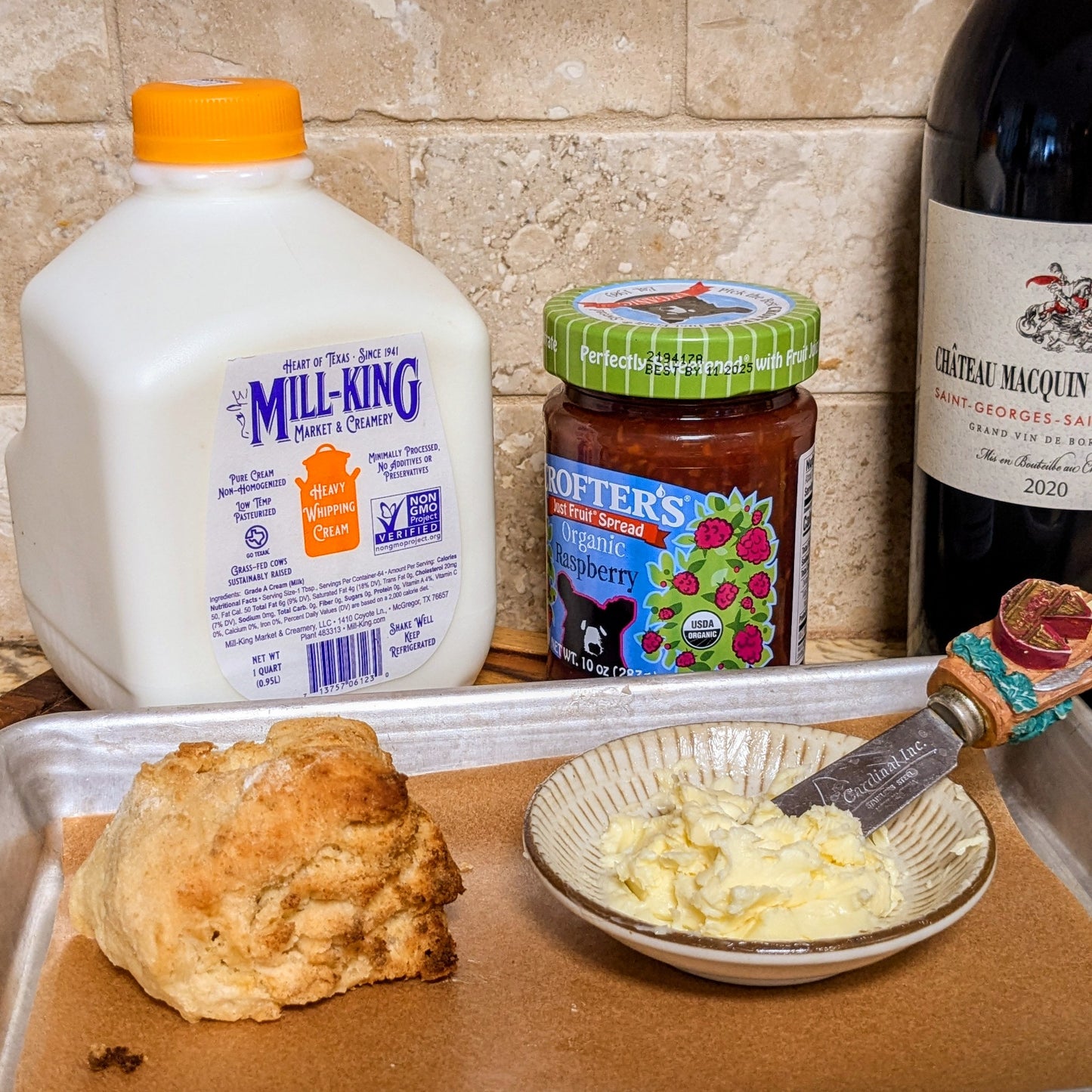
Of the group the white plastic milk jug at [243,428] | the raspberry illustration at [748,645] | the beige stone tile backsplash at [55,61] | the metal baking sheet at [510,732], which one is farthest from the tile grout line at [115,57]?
the raspberry illustration at [748,645]

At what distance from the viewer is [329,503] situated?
27.9 inches

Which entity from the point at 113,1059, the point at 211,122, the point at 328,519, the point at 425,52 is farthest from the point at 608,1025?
the point at 425,52

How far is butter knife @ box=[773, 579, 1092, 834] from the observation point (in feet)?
2.01

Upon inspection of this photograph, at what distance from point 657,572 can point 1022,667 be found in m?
0.18

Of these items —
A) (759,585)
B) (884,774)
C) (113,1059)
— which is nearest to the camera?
(113,1059)

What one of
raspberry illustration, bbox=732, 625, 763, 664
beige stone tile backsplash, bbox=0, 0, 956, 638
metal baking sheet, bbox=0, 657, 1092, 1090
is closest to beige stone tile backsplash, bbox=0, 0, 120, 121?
beige stone tile backsplash, bbox=0, 0, 956, 638

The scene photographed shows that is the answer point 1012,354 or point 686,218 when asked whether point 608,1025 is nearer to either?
point 1012,354

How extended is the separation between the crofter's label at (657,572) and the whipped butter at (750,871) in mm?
131

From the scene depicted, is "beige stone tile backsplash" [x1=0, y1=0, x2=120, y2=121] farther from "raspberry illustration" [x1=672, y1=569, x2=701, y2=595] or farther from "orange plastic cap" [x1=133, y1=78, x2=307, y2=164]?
"raspberry illustration" [x1=672, y1=569, x2=701, y2=595]

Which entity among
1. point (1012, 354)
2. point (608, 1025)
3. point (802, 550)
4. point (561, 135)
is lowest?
point (608, 1025)

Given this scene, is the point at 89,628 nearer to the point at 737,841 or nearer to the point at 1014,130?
the point at 737,841

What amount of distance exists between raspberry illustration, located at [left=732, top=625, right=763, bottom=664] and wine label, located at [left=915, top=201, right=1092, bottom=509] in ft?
0.44

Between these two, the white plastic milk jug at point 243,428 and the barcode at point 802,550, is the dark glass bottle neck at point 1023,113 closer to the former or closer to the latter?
the barcode at point 802,550

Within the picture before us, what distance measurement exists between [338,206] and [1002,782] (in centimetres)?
46
